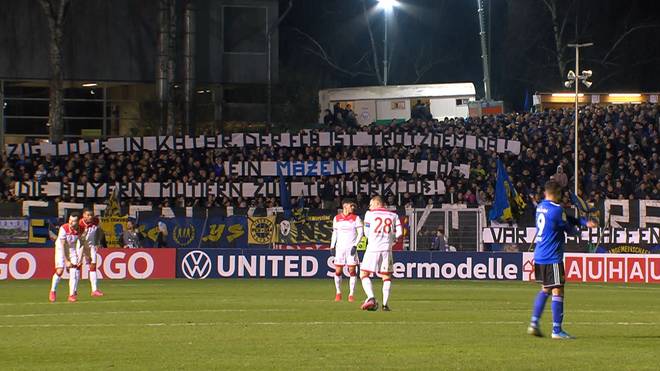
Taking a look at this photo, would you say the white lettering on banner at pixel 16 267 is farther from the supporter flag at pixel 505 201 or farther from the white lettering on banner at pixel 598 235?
the supporter flag at pixel 505 201

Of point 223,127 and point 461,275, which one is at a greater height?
point 223,127

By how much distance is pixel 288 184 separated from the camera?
47844mm

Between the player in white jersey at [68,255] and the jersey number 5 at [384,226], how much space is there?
7.91 m

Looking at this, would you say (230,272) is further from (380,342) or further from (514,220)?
(380,342)

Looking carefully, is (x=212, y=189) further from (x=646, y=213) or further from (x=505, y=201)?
(x=646, y=213)

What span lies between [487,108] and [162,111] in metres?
14.3

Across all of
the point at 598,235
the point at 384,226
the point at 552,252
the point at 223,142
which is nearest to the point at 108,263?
the point at 223,142

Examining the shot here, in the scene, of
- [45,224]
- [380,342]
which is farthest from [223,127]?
[380,342]

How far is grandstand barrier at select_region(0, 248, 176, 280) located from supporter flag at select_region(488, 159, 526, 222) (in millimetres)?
10264

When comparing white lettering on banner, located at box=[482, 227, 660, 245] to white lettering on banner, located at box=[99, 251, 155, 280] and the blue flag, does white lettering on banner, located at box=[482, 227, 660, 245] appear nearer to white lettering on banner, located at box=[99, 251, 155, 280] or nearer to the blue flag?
the blue flag

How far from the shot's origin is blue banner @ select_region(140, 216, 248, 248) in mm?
44312

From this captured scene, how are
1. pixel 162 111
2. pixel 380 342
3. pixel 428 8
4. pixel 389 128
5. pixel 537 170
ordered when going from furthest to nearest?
pixel 428 8, pixel 162 111, pixel 389 128, pixel 537 170, pixel 380 342

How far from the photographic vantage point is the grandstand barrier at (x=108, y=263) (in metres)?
40.3

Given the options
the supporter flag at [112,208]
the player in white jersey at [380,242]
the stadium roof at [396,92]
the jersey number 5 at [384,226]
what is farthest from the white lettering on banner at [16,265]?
the stadium roof at [396,92]
